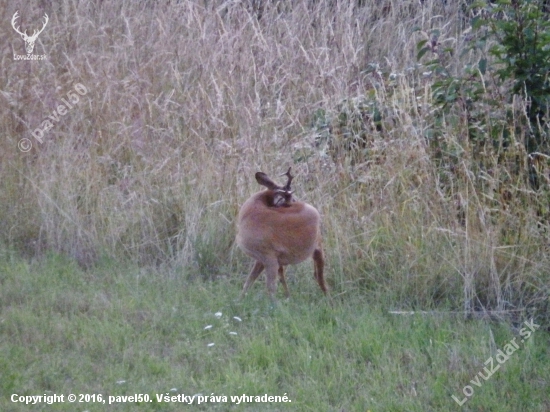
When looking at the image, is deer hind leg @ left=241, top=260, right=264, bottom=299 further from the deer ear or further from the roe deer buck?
the deer ear

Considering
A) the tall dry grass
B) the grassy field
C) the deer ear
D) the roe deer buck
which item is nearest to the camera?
the grassy field

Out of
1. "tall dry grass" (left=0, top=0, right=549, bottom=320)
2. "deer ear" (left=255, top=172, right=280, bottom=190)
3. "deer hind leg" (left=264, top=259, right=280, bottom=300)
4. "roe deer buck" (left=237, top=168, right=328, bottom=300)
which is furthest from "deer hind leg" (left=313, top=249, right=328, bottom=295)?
"deer ear" (left=255, top=172, right=280, bottom=190)

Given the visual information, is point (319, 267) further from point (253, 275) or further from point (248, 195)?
point (248, 195)

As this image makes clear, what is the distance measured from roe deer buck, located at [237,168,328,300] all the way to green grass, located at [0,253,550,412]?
1.10 feet

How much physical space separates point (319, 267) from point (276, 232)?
49 centimetres

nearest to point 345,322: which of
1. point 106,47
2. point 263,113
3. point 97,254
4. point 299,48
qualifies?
point 97,254

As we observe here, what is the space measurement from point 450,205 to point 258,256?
1.60m

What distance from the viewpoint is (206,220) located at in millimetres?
7203

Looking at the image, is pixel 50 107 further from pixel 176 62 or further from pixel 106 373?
pixel 106 373

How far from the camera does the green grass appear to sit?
4.81 metres

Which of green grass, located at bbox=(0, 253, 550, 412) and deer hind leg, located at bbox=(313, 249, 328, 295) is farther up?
deer hind leg, located at bbox=(313, 249, 328, 295)

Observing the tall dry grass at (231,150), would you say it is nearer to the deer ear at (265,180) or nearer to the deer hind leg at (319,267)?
the deer hind leg at (319,267)

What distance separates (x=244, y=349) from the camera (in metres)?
5.34

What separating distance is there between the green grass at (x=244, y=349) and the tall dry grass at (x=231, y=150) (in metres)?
0.51
